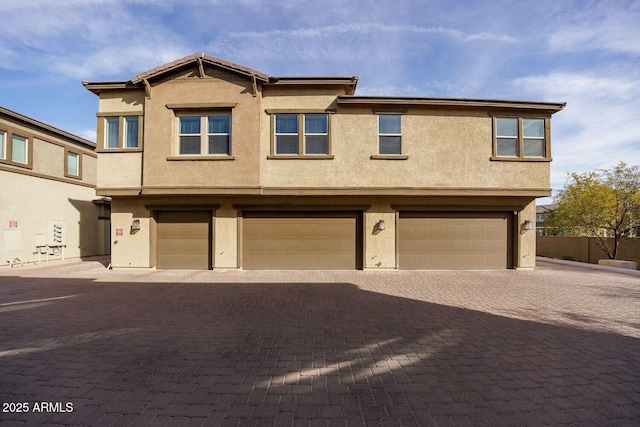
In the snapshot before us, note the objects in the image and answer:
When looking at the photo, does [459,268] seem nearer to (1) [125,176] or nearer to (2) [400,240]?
(2) [400,240]

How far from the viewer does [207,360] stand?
13.1ft

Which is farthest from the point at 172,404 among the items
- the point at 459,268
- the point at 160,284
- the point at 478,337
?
the point at 459,268

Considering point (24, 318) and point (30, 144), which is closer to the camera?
point (24, 318)

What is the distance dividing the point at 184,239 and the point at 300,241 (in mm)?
4750

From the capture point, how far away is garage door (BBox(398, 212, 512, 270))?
11391mm

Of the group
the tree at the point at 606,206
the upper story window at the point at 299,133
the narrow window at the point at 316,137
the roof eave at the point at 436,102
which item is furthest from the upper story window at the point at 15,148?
the tree at the point at 606,206

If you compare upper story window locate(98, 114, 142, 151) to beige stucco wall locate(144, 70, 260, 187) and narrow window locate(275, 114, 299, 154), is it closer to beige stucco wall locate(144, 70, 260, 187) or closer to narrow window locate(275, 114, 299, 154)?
beige stucco wall locate(144, 70, 260, 187)

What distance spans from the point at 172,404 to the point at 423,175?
10171 mm

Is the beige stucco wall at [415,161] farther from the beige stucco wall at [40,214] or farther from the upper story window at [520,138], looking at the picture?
the beige stucco wall at [40,214]

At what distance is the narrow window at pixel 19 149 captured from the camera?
12.9 meters

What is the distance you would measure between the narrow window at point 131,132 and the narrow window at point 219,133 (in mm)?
3007

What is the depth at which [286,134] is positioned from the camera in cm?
1078

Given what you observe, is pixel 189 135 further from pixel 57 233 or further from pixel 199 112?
pixel 57 233

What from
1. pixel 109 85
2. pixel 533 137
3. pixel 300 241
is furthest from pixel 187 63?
pixel 533 137
